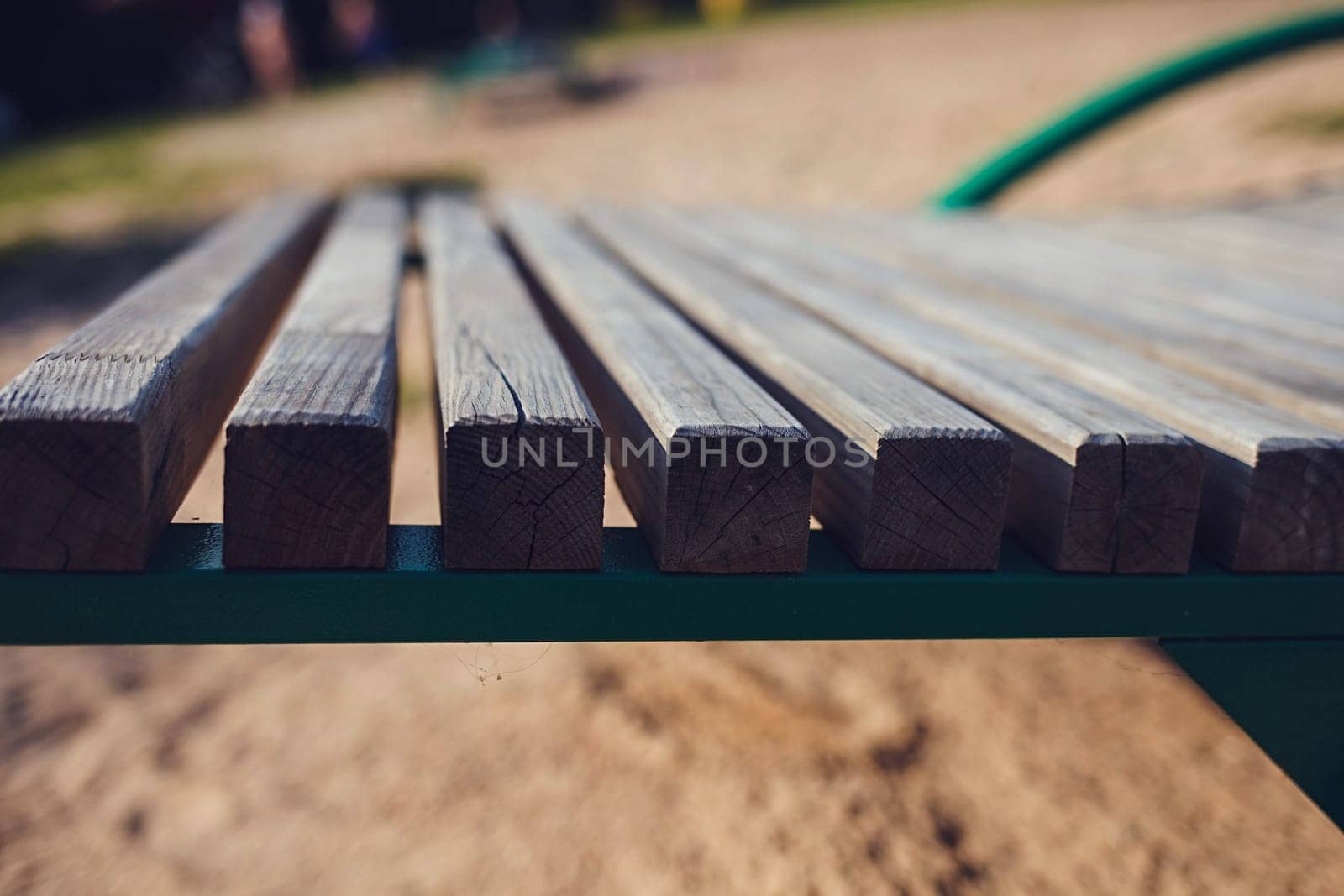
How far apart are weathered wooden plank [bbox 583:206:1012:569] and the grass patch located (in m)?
5.91

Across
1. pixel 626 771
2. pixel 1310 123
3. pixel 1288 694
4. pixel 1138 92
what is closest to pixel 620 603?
pixel 1288 694

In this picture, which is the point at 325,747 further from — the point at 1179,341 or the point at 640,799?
the point at 1179,341

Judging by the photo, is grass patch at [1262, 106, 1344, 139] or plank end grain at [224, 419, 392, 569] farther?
grass patch at [1262, 106, 1344, 139]

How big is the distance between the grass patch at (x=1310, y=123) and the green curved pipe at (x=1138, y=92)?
110 inches

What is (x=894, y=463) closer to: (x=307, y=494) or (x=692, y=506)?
(x=692, y=506)

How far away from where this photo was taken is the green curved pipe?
3.74 metres

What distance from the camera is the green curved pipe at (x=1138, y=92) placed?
3738 millimetres

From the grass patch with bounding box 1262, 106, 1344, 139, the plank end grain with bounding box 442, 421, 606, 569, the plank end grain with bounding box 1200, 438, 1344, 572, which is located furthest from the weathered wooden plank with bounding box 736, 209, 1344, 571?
the grass patch with bounding box 1262, 106, 1344, 139

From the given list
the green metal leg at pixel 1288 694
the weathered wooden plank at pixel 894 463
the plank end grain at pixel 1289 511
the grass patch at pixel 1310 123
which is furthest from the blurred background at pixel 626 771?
the grass patch at pixel 1310 123

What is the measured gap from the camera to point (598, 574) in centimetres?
113

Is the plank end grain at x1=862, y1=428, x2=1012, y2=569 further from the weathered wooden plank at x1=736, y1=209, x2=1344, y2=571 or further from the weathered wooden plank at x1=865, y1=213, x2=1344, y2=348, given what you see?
the weathered wooden plank at x1=865, y1=213, x2=1344, y2=348

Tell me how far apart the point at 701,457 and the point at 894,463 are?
7.0 inches

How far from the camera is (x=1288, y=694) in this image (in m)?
1.27

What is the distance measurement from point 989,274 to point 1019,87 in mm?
7824
